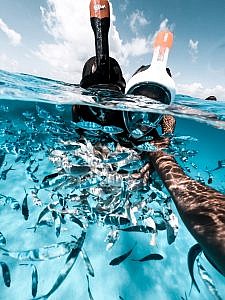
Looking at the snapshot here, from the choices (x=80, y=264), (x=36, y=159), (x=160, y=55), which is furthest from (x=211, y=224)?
(x=36, y=159)

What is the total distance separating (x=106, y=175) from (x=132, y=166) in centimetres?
131

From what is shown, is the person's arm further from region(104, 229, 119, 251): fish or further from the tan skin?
region(104, 229, 119, 251): fish

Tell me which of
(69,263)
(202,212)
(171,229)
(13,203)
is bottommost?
(13,203)

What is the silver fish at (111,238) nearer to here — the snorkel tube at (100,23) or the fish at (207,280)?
the fish at (207,280)

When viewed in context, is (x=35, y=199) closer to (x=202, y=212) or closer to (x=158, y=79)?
(x=158, y=79)

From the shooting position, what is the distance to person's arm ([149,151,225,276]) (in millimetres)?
1685

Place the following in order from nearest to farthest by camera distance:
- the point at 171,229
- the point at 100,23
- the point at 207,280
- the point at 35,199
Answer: the point at 207,280 < the point at 100,23 < the point at 171,229 < the point at 35,199

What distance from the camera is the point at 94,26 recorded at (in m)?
3.95

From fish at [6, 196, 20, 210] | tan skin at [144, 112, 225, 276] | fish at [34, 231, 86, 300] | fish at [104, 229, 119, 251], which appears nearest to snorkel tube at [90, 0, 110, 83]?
tan skin at [144, 112, 225, 276]

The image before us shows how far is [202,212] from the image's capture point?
2.10 m

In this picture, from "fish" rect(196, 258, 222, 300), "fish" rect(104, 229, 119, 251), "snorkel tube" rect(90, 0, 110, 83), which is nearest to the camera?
"fish" rect(196, 258, 222, 300)

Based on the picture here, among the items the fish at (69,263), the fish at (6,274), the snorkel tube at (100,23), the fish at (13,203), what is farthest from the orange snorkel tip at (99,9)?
the fish at (13,203)

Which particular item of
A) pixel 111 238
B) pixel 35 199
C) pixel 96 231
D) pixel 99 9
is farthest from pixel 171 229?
pixel 99 9

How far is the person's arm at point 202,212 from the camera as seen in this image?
5.53 ft
